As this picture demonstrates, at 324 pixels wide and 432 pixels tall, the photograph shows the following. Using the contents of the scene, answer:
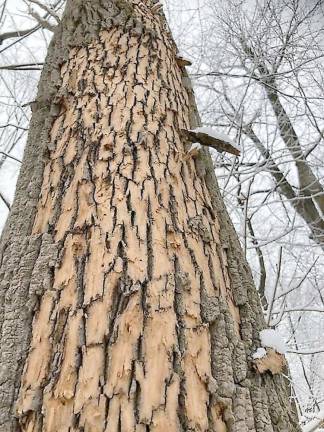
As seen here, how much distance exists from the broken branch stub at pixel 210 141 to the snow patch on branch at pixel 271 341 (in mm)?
668

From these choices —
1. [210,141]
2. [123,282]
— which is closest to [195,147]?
[210,141]

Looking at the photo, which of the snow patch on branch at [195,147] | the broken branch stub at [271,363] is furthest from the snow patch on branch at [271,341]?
the snow patch on branch at [195,147]

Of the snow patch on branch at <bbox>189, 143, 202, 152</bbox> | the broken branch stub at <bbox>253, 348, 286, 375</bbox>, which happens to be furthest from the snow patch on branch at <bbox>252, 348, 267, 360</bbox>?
the snow patch on branch at <bbox>189, 143, 202, 152</bbox>

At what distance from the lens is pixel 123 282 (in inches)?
39.4

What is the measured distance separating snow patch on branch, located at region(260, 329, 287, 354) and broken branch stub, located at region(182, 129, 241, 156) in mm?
668

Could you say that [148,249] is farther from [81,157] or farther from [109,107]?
[109,107]

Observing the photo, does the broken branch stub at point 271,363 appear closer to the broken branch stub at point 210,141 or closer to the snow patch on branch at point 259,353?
the snow patch on branch at point 259,353

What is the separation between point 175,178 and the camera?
4.34 feet

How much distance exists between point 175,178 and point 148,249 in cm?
34

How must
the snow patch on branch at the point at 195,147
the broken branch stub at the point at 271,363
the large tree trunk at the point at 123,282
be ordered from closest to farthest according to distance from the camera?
the large tree trunk at the point at 123,282, the broken branch stub at the point at 271,363, the snow patch on branch at the point at 195,147

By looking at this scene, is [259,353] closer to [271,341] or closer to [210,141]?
[271,341]

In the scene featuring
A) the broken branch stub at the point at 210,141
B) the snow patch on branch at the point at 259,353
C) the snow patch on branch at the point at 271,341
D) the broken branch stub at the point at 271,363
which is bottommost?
the broken branch stub at the point at 271,363

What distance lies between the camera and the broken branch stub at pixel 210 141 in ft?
4.80

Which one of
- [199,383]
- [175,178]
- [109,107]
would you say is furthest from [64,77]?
[199,383]
